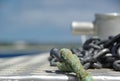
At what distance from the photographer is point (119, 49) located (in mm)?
1584

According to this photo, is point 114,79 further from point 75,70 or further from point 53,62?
point 53,62

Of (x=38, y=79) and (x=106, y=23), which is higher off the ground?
(x=106, y=23)

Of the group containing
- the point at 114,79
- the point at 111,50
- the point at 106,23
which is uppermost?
the point at 106,23

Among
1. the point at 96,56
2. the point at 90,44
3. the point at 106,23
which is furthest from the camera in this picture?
the point at 106,23

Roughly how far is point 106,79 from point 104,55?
330mm

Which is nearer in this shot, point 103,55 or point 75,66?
point 75,66

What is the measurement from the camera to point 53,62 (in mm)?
1807

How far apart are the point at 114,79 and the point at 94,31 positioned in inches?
73.5

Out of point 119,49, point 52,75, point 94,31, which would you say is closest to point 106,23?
point 94,31

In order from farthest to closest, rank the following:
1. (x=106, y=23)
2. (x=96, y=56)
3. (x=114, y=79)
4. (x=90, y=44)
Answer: (x=106, y=23) → (x=90, y=44) → (x=96, y=56) → (x=114, y=79)

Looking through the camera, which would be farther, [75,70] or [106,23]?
[106,23]

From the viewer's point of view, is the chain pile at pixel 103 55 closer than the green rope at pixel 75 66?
No

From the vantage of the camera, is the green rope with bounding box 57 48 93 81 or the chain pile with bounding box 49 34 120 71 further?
the chain pile with bounding box 49 34 120 71

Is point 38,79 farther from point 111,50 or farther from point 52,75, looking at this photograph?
point 111,50
